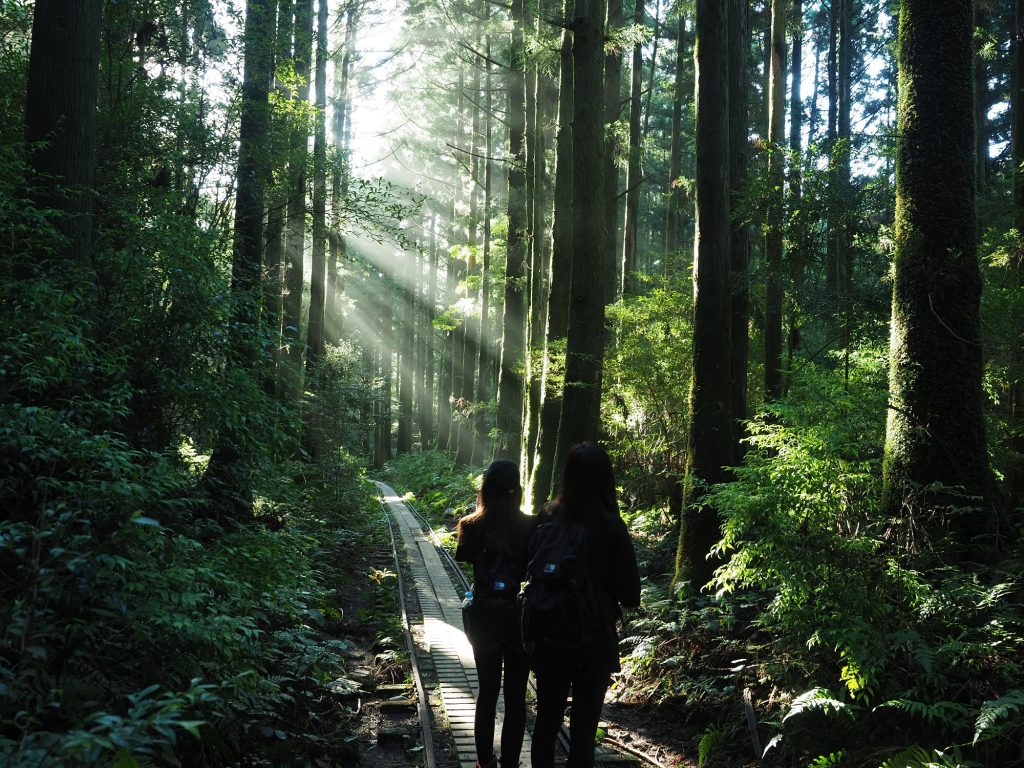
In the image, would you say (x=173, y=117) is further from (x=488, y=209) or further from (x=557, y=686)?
(x=488, y=209)

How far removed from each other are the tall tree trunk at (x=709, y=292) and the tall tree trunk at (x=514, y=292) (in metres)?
11.5

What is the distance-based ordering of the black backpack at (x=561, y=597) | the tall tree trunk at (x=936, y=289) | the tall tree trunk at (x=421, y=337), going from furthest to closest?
the tall tree trunk at (x=421, y=337)
the tall tree trunk at (x=936, y=289)
the black backpack at (x=561, y=597)

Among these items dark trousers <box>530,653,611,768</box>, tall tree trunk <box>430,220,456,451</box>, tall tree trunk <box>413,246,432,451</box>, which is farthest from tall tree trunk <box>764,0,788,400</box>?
tall tree trunk <box>413,246,432,451</box>

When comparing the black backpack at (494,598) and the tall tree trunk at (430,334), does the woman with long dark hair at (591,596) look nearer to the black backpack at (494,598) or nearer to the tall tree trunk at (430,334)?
the black backpack at (494,598)

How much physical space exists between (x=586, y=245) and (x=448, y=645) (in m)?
6.66

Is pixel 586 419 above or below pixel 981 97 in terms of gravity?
below

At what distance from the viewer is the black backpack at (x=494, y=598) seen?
467 cm

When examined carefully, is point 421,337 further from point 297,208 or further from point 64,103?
point 64,103

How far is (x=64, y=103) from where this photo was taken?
25.7ft

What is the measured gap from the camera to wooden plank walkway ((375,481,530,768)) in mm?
6102

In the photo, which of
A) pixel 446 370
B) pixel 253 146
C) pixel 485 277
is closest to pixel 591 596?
pixel 253 146

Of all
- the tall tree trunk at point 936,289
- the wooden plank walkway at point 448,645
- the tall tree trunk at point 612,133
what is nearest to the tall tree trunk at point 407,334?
the tall tree trunk at point 612,133

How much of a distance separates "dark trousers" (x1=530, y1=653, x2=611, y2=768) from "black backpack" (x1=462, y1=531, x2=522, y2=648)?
524 mm

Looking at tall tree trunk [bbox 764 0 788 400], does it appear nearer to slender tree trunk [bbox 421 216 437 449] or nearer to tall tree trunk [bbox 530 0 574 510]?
tall tree trunk [bbox 530 0 574 510]
